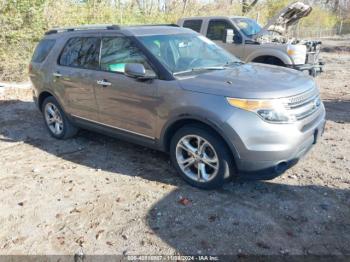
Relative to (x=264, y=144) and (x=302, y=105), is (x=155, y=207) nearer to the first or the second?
(x=264, y=144)

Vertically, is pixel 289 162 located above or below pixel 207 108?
below

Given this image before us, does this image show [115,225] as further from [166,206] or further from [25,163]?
[25,163]

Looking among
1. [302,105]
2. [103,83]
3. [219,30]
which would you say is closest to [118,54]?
[103,83]

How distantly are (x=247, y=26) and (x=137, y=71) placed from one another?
21.0 ft

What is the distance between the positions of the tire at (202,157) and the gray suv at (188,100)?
11 millimetres

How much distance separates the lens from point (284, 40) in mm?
9180

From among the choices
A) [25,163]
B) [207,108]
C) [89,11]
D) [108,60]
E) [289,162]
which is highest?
[89,11]

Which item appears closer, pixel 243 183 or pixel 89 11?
pixel 243 183

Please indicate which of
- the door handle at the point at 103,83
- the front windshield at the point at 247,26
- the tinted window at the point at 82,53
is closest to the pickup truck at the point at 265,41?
the front windshield at the point at 247,26

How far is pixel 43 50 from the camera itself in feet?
18.6

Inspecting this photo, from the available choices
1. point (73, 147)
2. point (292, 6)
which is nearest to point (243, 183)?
point (73, 147)

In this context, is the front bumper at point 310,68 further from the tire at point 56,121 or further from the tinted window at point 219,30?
the tire at point 56,121

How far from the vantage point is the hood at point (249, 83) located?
3.38m

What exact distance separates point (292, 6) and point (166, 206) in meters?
7.89
